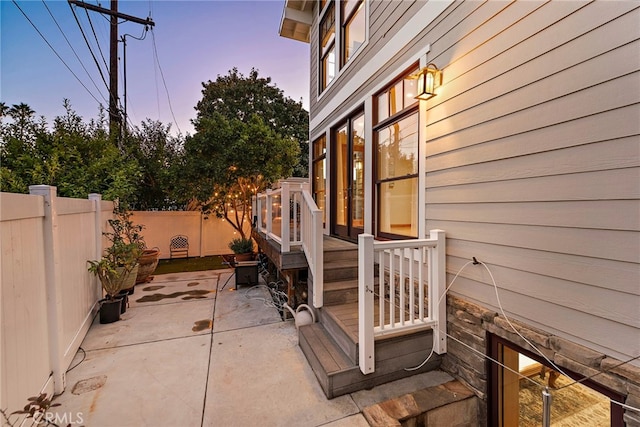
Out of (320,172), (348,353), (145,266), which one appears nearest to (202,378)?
(348,353)

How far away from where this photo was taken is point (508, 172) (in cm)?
192

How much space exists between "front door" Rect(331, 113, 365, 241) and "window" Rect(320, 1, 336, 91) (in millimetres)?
1329

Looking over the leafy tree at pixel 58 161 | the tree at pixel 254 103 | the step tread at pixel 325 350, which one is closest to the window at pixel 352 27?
the step tread at pixel 325 350

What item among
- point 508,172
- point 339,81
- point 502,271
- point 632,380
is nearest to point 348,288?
point 502,271

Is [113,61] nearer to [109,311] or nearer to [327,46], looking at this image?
[327,46]

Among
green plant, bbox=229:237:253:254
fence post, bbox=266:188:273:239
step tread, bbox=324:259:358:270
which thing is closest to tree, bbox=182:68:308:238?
green plant, bbox=229:237:253:254

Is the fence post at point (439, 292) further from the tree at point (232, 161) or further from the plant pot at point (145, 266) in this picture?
the plant pot at point (145, 266)

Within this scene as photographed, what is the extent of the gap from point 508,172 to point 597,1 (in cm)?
99

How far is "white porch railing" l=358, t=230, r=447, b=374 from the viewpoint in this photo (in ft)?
7.25

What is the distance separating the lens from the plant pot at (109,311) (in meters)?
3.81

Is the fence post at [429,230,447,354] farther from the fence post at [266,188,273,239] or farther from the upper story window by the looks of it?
the upper story window

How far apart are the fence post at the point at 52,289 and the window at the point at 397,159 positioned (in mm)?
3418

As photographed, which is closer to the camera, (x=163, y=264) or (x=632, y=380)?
(x=632, y=380)

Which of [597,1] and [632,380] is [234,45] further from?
[632,380]
